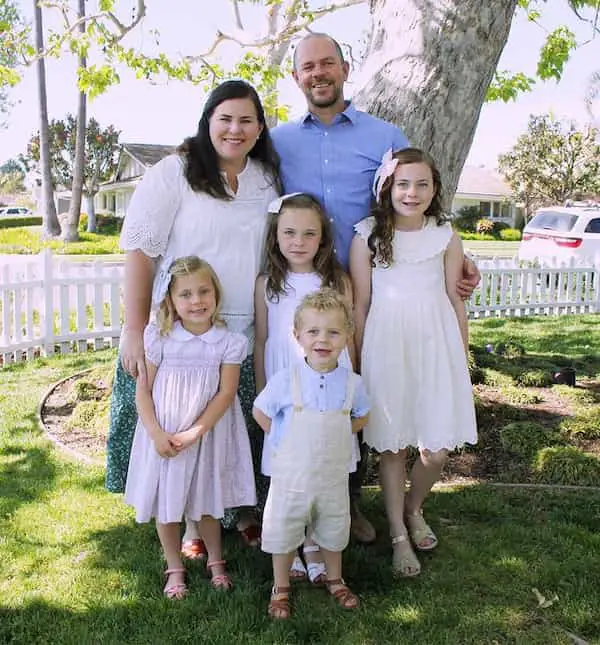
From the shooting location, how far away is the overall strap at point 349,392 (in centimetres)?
287

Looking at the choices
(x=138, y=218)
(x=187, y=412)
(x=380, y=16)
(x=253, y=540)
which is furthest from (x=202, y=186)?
(x=380, y=16)

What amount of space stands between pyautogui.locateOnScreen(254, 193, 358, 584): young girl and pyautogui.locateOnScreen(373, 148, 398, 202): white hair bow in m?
0.28

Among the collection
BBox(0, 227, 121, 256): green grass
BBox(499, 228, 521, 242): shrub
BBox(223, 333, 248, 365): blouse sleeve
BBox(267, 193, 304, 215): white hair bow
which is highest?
BBox(267, 193, 304, 215): white hair bow

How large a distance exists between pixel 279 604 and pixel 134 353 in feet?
3.81

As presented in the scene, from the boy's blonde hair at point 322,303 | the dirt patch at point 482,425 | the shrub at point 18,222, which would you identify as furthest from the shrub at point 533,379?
the shrub at point 18,222

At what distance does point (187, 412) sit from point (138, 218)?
2.67 feet

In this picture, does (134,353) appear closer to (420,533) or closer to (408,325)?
(408,325)

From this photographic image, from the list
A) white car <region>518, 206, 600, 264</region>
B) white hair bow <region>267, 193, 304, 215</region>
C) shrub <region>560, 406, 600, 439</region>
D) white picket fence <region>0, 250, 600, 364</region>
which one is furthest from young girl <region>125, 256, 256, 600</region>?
white car <region>518, 206, 600, 264</region>

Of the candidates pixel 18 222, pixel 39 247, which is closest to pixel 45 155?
pixel 39 247

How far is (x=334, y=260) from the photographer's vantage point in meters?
3.14

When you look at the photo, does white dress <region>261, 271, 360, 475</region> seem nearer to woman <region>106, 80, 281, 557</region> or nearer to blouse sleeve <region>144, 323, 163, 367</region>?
woman <region>106, 80, 281, 557</region>

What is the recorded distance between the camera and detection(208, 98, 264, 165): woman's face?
2967mm

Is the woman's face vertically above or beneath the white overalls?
above

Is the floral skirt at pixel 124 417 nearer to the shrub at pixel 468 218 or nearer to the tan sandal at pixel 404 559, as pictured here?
the tan sandal at pixel 404 559
